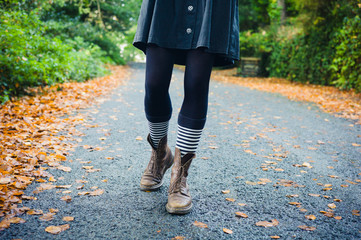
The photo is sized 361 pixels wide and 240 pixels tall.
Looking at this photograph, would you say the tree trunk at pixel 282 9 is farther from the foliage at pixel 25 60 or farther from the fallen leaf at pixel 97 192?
the fallen leaf at pixel 97 192

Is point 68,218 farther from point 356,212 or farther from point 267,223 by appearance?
point 356,212

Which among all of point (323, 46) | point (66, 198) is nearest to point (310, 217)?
point (66, 198)

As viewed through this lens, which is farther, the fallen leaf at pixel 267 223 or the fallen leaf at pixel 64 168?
the fallen leaf at pixel 64 168

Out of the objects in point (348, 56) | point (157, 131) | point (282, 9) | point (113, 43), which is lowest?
point (157, 131)

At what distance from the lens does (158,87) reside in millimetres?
1954

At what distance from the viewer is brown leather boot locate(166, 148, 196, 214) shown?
1891mm

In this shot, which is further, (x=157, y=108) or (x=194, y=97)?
(x=157, y=108)

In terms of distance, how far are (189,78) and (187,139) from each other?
406 millimetres

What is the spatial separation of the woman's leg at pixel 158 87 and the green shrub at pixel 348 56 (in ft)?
25.5

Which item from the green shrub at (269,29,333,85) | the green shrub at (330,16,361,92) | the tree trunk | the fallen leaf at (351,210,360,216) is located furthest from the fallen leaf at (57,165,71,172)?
the tree trunk

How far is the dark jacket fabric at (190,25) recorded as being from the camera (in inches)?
72.0

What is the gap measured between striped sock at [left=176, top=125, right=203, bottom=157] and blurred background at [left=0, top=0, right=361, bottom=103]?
3.94m

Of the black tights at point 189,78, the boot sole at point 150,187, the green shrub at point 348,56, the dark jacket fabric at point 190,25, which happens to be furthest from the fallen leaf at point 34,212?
the green shrub at point 348,56

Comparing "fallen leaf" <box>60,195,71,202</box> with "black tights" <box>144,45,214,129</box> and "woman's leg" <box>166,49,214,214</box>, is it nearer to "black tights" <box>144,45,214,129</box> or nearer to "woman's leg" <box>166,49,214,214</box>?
"woman's leg" <box>166,49,214,214</box>
